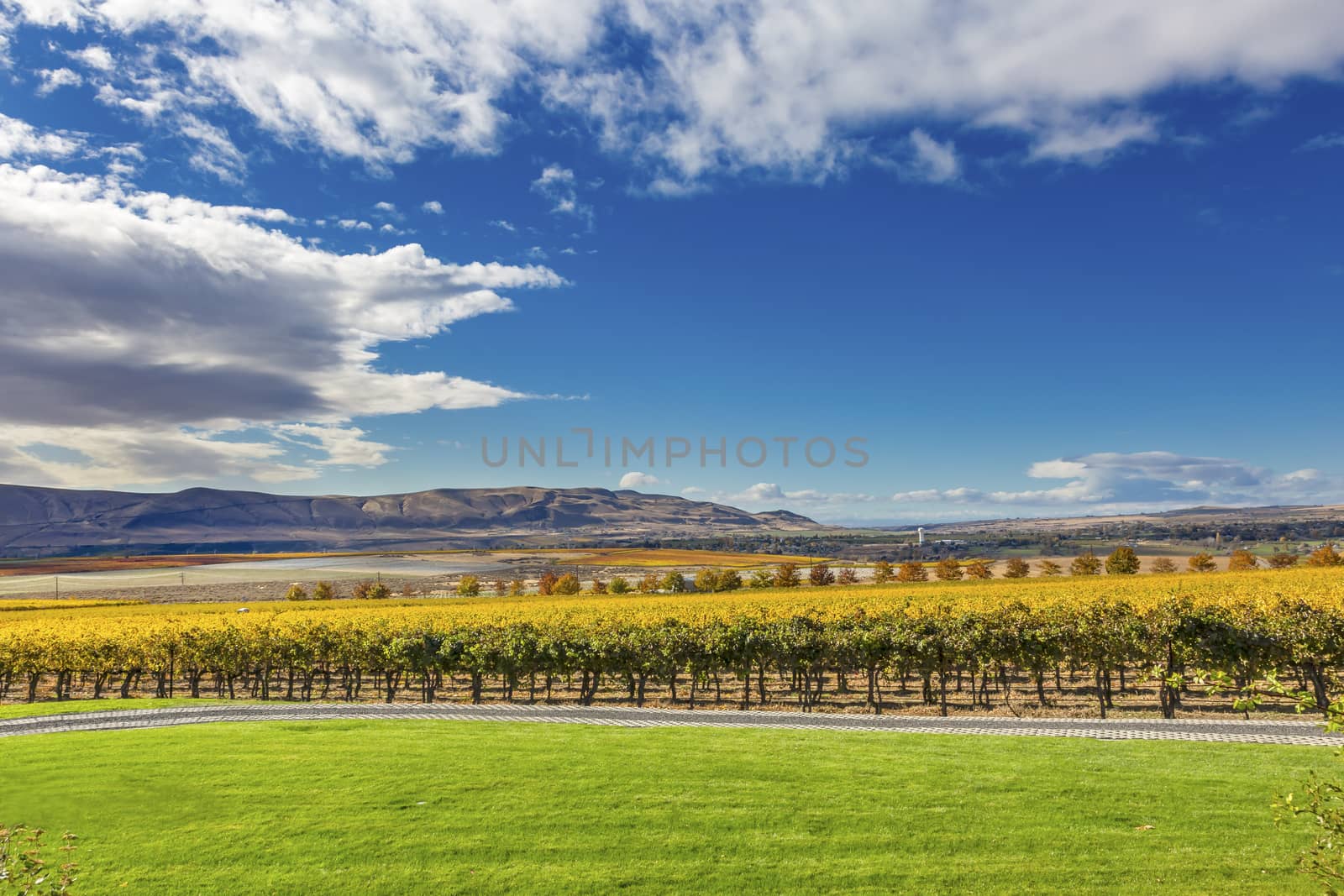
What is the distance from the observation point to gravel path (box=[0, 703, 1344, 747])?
2342cm

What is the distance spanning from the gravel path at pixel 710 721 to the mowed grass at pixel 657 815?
184 inches

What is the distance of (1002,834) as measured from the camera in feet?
41.7

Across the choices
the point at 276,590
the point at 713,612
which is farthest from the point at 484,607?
the point at 276,590

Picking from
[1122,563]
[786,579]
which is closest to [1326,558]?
[1122,563]

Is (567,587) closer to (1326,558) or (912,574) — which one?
(912,574)

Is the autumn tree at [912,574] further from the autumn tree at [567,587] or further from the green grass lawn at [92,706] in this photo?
the green grass lawn at [92,706]

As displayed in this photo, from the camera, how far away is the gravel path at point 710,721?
23422mm

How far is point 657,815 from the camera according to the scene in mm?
13469

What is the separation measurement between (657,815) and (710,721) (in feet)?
48.1

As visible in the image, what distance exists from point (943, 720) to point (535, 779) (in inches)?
707

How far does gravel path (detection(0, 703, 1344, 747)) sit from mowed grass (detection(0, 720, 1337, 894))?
4.68m

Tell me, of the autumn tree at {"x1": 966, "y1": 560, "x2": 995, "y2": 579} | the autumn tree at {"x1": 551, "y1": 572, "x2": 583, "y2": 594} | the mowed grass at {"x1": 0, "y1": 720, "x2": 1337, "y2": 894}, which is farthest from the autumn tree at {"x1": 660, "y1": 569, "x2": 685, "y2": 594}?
the mowed grass at {"x1": 0, "y1": 720, "x2": 1337, "y2": 894}

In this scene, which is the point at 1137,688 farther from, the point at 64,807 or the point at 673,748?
the point at 64,807

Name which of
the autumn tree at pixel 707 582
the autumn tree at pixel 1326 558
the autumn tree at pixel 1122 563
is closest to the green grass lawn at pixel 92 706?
the autumn tree at pixel 707 582
